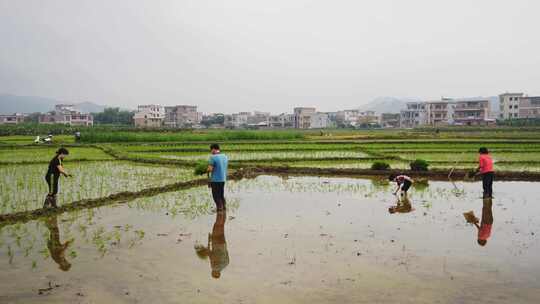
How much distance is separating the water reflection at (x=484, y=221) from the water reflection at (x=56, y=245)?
6862 millimetres

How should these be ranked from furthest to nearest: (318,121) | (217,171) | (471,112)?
(318,121) < (471,112) < (217,171)

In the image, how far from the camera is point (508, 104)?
87.2 metres

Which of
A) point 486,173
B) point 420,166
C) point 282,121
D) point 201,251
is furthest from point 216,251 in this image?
point 282,121

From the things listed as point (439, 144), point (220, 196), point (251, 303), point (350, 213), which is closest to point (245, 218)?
point (220, 196)

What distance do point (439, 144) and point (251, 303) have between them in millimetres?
29540

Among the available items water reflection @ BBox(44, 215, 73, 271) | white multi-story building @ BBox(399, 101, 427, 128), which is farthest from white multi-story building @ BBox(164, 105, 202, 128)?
water reflection @ BBox(44, 215, 73, 271)

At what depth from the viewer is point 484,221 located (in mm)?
9539

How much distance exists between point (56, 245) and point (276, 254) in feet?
12.3

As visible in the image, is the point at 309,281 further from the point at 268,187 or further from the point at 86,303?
the point at 268,187

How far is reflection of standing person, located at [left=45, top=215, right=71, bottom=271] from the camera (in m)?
6.53

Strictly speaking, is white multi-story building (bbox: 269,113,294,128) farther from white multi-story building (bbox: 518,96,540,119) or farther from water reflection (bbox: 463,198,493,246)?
water reflection (bbox: 463,198,493,246)

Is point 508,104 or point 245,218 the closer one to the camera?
point 245,218

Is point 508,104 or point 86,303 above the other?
point 508,104

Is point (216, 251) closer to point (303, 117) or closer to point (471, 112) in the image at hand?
point (471, 112)
